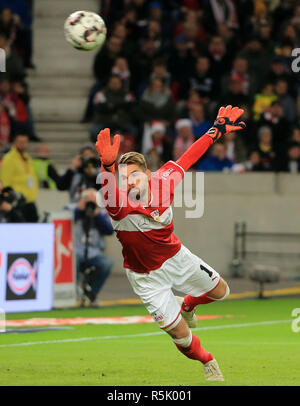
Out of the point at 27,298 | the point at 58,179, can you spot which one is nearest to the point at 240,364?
the point at 27,298

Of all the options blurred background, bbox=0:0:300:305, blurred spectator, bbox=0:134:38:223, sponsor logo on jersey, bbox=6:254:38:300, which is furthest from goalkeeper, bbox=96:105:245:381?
blurred background, bbox=0:0:300:305

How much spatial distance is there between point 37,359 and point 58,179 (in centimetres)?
573

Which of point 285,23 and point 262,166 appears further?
point 285,23

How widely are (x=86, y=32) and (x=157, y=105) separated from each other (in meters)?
8.47

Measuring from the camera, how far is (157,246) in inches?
377

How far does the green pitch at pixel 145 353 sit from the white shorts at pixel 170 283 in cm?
61

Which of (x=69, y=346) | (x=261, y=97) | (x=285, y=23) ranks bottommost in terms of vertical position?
(x=69, y=346)

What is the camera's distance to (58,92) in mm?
23859

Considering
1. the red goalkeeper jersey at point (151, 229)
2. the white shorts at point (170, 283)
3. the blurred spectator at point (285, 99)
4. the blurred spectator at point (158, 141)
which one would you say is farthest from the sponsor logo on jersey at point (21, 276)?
the blurred spectator at point (285, 99)

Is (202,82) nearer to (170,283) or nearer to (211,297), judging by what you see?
(211,297)

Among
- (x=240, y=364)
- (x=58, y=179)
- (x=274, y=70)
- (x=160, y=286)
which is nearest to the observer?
(x=160, y=286)

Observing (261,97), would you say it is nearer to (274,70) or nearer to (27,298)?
(274,70)

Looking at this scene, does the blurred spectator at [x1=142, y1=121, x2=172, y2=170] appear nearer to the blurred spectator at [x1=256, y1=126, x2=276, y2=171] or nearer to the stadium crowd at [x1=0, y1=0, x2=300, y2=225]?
the stadium crowd at [x1=0, y1=0, x2=300, y2=225]

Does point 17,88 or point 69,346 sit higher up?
point 17,88
